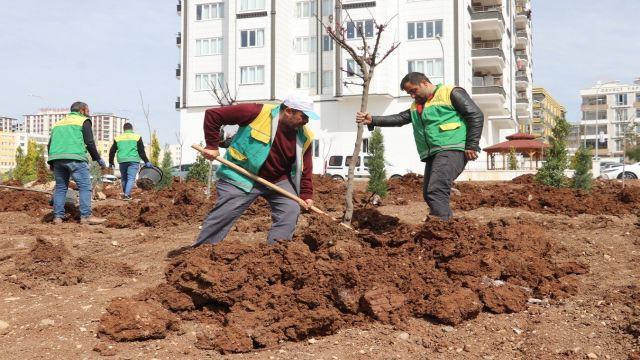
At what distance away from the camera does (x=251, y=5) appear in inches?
1572

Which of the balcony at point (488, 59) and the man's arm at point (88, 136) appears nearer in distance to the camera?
the man's arm at point (88, 136)

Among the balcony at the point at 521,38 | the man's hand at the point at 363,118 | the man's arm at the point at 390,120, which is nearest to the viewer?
the man's hand at the point at 363,118

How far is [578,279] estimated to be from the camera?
4805mm

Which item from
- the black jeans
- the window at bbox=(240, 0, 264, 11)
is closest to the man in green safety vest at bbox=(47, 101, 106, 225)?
the black jeans

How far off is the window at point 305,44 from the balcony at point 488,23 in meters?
10.2

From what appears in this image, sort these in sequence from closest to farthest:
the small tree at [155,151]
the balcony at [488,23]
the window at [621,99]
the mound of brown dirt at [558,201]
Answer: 1. the mound of brown dirt at [558,201]
2. the small tree at [155,151]
3. the balcony at [488,23]
4. the window at [621,99]

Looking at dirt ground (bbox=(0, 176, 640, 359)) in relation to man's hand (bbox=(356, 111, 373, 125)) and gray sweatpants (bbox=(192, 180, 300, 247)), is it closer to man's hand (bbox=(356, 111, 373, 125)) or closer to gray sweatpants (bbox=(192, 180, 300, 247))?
gray sweatpants (bbox=(192, 180, 300, 247))

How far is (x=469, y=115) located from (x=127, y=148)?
851 centimetres

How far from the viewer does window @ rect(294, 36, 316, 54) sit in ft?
132

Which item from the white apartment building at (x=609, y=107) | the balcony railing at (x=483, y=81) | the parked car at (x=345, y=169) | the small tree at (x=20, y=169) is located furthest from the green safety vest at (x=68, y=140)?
the white apartment building at (x=609, y=107)

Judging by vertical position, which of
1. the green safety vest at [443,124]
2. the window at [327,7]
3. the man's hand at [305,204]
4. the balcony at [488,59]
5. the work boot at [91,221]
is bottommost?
the work boot at [91,221]

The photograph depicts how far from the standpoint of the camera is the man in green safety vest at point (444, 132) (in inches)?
221

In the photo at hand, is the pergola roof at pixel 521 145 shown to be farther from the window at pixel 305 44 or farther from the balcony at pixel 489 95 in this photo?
the window at pixel 305 44

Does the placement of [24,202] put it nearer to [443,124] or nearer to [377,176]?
[377,176]
